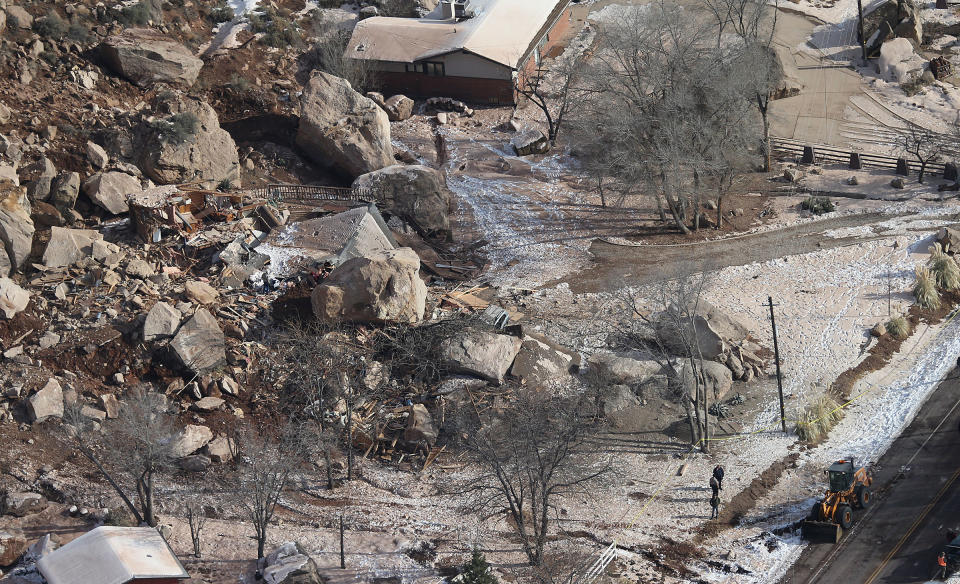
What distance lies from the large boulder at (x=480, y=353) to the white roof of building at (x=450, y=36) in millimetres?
21554

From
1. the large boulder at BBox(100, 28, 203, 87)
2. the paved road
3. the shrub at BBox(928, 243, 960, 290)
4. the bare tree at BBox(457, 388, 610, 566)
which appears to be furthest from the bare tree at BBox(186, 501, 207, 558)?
the shrub at BBox(928, 243, 960, 290)

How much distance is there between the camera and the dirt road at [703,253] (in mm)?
38719

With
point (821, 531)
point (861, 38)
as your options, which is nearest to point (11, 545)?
point (821, 531)

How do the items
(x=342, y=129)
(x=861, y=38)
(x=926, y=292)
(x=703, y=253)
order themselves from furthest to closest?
(x=861, y=38) → (x=342, y=129) → (x=703, y=253) → (x=926, y=292)

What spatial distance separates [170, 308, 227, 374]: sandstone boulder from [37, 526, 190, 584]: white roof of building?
817 centimetres

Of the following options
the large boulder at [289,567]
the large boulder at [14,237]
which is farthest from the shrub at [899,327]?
the large boulder at [14,237]

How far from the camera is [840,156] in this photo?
47.1 m

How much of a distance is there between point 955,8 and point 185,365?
51.3 meters

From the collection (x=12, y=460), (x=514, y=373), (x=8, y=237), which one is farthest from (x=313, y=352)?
(x=8, y=237)

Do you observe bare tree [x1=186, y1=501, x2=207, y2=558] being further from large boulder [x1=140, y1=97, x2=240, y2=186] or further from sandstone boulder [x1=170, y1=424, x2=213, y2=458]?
large boulder [x1=140, y1=97, x2=240, y2=186]

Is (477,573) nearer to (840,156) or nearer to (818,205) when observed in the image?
(818,205)

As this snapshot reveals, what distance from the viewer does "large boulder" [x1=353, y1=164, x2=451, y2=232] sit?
40906 millimetres

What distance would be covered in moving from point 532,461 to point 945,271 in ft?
63.3

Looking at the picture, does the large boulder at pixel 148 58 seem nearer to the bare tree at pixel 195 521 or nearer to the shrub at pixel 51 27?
the shrub at pixel 51 27
